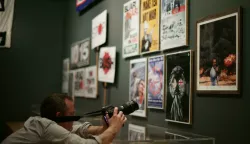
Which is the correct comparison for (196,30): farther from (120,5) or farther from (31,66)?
(31,66)

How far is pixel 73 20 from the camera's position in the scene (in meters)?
5.71

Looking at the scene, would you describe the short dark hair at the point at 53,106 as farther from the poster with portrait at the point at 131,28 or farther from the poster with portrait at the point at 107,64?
the poster with portrait at the point at 107,64

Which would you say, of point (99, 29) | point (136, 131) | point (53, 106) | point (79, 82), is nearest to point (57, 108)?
point (53, 106)

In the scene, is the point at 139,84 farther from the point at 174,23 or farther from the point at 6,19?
the point at 6,19

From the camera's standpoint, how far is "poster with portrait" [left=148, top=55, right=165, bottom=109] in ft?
9.16

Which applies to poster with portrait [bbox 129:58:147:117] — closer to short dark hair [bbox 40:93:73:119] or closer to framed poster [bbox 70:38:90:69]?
short dark hair [bbox 40:93:73:119]

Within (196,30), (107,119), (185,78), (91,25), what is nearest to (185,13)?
(196,30)

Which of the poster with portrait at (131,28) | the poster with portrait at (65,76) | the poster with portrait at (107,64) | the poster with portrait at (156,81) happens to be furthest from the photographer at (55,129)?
the poster with portrait at (65,76)

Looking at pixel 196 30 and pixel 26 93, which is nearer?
pixel 196 30

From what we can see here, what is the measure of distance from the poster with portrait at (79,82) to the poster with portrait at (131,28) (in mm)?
1463

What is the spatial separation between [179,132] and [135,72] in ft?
3.16

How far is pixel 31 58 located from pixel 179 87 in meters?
4.00

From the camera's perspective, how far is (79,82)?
5.04 metres

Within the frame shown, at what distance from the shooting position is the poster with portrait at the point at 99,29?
13.5ft
